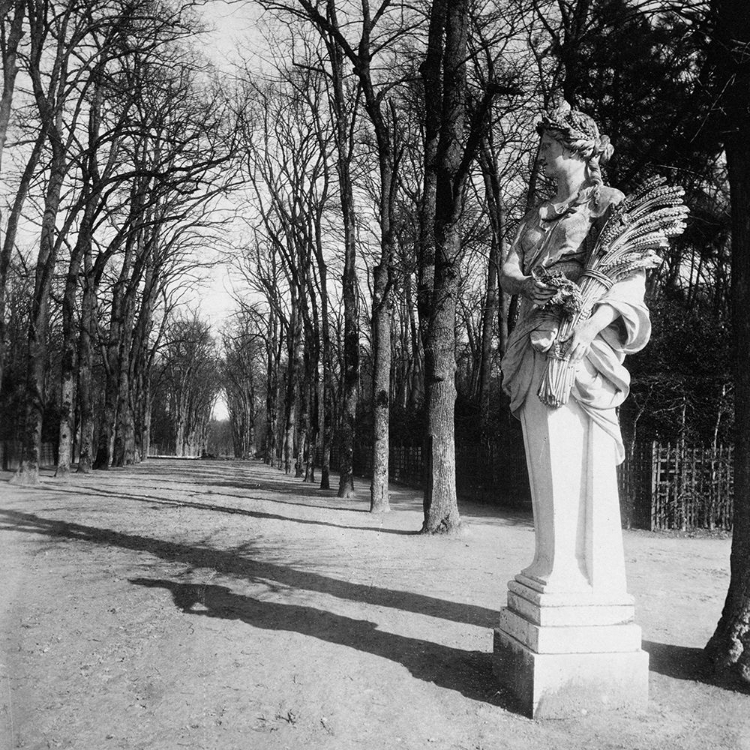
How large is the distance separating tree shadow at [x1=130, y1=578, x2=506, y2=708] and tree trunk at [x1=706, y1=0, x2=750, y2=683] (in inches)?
63.2

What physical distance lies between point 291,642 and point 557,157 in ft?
13.1

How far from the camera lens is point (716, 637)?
15.8 ft

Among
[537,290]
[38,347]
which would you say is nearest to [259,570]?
[537,290]

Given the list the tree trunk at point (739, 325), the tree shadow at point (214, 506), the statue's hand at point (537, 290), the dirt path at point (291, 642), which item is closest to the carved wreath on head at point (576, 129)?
the statue's hand at point (537, 290)

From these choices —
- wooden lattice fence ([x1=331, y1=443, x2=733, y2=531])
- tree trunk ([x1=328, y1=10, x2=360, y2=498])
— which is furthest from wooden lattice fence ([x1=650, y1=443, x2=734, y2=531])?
tree trunk ([x1=328, y1=10, x2=360, y2=498])

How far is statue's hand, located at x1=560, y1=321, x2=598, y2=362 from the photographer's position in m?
4.16

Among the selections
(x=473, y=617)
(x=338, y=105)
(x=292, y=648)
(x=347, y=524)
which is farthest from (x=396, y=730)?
(x=338, y=105)

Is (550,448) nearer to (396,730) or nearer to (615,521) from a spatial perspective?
(615,521)

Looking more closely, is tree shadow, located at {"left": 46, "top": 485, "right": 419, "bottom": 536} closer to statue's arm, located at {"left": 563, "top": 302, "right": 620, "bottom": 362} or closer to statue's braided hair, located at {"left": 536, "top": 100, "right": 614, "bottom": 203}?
statue's arm, located at {"left": 563, "top": 302, "right": 620, "bottom": 362}

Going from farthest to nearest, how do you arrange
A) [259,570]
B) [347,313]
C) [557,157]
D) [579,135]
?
[347,313] < [259,570] < [557,157] < [579,135]

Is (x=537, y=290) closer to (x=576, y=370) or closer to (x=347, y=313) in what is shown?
(x=576, y=370)

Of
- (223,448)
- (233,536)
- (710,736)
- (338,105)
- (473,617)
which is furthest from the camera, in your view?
(223,448)

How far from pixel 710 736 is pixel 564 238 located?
2.98m

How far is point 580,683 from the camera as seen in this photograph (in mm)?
4027
